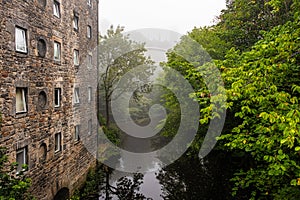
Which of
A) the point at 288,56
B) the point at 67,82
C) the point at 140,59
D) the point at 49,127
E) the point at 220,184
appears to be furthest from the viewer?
the point at 140,59

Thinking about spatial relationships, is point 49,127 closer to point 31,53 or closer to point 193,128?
point 31,53

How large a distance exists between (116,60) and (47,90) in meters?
12.7

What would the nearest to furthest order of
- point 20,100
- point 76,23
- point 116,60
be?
point 20,100 → point 76,23 → point 116,60

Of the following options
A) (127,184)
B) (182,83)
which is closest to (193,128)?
(182,83)

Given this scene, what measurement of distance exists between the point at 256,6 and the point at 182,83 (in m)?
5.86

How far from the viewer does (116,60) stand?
71.8 feet

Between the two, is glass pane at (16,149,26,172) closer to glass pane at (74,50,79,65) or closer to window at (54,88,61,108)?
window at (54,88,61,108)

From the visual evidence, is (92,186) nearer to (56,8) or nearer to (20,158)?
(20,158)

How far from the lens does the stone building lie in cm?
729

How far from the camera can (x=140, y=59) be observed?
2244 centimetres

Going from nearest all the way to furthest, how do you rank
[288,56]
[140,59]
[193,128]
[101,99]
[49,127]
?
[288,56] < [49,127] < [193,128] < [140,59] < [101,99]

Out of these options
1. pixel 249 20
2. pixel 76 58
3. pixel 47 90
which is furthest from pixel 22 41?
pixel 249 20

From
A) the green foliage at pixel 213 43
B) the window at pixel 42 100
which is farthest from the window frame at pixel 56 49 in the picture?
the green foliage at pixel 213 43

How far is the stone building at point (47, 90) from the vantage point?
7.29 metres
